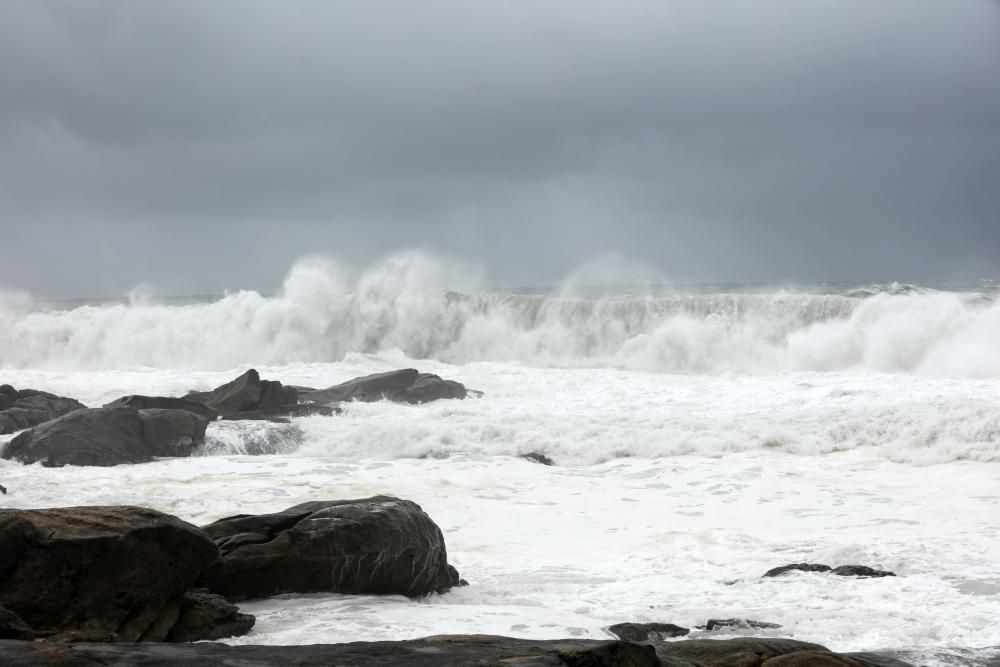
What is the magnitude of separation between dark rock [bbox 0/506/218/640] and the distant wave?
2364 centimetres

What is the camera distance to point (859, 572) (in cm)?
855

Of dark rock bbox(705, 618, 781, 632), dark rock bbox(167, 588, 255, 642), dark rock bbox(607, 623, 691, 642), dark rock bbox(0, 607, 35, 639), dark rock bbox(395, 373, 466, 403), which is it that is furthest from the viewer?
dark rock bbox(395, 373, 466, 403)

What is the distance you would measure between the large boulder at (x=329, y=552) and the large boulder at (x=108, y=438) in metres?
8.84

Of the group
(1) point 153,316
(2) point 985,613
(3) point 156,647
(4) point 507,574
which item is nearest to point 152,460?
(4) point 507,574

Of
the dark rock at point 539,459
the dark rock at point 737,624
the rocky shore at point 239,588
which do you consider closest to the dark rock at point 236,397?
the dark rock at point 539,459

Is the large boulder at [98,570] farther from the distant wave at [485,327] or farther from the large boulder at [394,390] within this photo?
the distant wave at [485,327]

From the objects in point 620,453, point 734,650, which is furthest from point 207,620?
point 620,453

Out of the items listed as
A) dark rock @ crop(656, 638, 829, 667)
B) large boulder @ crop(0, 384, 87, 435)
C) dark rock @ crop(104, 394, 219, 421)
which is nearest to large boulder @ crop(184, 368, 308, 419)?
dark rock @ crop(104, 394, 219, 421)

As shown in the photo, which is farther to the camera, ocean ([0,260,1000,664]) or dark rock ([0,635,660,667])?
ocean ([0,260,1000,664])

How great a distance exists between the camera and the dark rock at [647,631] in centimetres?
668

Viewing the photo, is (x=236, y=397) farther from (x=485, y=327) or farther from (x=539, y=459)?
(x=485, y=327)

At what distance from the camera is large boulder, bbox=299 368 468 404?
22297 millimetres

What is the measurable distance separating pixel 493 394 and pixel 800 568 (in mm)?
15656

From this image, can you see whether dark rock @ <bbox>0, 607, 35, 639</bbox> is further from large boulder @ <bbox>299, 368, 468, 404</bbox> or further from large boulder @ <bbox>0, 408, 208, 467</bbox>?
large boulder @ <bbox>299, 368, 468, 404</bbox>
